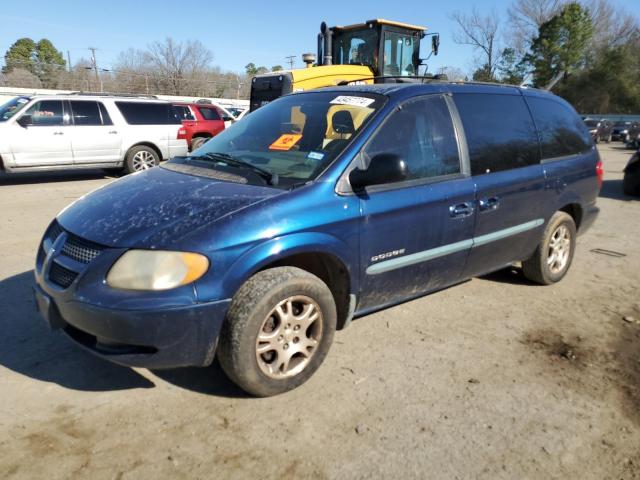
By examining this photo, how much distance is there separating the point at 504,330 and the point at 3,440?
335 centimetres

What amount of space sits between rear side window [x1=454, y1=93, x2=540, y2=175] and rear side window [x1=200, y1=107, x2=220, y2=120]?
11.0 m

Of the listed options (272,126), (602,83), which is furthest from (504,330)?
(602,83)

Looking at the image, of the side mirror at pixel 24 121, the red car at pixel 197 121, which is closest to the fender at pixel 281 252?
the side mirror at pixel 24 121

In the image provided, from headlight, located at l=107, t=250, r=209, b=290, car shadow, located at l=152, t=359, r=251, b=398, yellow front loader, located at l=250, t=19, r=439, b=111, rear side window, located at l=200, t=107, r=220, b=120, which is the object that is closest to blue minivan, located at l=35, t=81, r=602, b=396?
headlight, located at l=107, t=250, r=209, b=290

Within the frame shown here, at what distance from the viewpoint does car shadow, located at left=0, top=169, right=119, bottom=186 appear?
11.1 meters

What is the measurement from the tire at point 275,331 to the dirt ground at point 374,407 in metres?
0.15

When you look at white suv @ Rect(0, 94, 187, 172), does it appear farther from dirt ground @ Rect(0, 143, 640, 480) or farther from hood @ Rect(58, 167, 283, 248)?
hood @ Rect(58, 167, 283, 248)

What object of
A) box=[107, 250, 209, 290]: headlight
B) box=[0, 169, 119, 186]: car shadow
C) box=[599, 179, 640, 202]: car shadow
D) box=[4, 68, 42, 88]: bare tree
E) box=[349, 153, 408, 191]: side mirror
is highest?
box=[4, 68, 42, 88]: bare tree

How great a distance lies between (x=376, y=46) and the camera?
35.3 feet

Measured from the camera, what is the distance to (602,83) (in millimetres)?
48781

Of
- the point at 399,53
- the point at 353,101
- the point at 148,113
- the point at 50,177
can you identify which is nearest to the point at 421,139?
the point at 353,101

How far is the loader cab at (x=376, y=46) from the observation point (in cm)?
1074

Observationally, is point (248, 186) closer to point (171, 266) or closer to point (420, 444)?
point (171, 266)

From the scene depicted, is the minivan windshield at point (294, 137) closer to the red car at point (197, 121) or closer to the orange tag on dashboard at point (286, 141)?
the orange tag on dashboard at point (286, 141)
